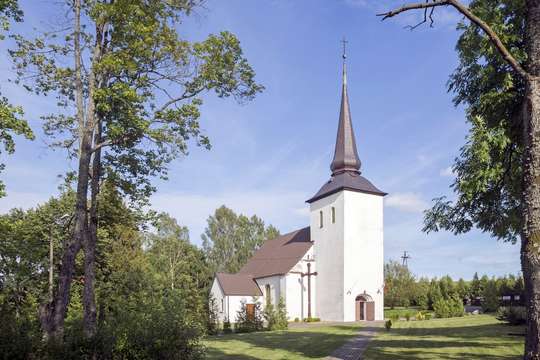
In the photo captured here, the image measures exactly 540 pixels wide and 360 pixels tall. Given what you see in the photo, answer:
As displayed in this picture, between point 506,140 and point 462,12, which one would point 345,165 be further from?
point 462,12

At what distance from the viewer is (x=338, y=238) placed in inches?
1512

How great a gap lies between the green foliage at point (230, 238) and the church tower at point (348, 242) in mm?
24248

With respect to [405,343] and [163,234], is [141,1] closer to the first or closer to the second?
[405,343]

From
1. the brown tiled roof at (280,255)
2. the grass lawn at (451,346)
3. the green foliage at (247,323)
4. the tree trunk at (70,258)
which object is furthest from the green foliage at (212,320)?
the tree trunk at (70,258)

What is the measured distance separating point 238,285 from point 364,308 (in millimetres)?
12031

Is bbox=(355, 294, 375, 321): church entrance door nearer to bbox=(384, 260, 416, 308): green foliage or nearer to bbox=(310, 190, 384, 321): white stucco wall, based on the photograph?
bbox=(310, 190, 384, 321): white stucco wall

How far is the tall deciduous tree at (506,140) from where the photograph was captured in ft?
18.6

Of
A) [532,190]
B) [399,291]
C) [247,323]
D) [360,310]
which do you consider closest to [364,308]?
[360,310]

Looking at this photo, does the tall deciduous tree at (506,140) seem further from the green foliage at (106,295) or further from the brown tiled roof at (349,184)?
the brown tiled roof at (349,184)

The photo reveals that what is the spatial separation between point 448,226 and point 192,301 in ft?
67.4

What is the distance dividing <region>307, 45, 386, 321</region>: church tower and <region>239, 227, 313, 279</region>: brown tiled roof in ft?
6.92

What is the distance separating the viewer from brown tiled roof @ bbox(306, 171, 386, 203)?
3856 cm

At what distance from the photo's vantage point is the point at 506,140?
43.9 ft

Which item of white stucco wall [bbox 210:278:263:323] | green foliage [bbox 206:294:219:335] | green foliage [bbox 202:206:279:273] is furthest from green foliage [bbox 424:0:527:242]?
green foliage [bbox 202:206:279:273]
